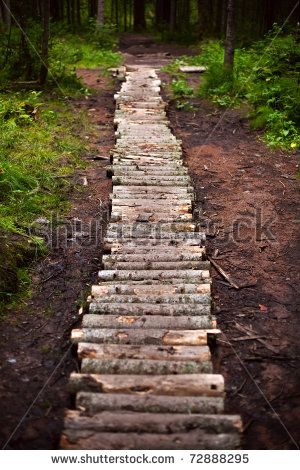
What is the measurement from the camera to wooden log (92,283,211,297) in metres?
5.36

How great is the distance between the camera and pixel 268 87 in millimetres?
12211

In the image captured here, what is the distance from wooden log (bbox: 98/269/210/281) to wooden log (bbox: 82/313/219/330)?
32.9 inches

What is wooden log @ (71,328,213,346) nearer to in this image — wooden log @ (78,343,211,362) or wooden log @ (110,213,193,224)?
wooden log @ (78,343,211,362)

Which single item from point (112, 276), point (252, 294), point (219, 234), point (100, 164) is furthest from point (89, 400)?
point (100, 164)

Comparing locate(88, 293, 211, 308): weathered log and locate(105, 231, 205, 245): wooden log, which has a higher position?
locate(105, 231, 205, 245): wooden log

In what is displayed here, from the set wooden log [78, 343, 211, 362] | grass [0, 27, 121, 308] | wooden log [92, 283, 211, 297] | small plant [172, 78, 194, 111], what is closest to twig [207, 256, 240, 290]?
wooden log [92, 283, 211, 297]

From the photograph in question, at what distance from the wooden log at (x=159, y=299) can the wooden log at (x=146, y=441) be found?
1850mm

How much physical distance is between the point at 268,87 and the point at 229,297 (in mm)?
8308

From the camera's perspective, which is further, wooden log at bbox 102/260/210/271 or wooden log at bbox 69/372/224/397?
wooden log at bbox 102/260/210/271

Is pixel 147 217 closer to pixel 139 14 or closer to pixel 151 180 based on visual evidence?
pixel 151 180

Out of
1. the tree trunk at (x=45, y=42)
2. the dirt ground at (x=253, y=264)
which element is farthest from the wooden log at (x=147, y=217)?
the tree trunk at (x=45, y=42)

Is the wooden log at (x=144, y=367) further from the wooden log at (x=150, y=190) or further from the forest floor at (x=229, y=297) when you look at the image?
the wooden log at (x=150, y=190)

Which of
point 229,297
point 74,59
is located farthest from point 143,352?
point 74,59

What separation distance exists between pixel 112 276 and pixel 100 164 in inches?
162
